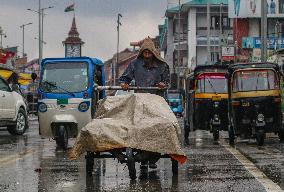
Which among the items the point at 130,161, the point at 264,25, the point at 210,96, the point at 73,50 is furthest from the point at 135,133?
the point at 73,50

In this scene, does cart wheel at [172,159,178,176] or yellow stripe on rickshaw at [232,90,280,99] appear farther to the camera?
yellow stripe on rickshaw at [232,90,280,99]

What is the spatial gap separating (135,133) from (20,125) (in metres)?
14.5

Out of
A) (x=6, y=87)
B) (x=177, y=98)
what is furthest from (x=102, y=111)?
(x=177, y=98)

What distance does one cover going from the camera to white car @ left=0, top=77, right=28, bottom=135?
23.4 m

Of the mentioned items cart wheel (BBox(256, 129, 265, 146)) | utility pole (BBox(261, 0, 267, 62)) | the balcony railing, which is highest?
the balcony railing

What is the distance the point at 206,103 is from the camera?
21750mm

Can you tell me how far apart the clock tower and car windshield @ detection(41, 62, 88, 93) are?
9047cm

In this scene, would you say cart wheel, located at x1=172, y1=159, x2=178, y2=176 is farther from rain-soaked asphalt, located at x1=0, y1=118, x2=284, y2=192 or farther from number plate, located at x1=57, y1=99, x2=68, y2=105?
number plate, located at x1=57, y1=99, x2=68, y2=105

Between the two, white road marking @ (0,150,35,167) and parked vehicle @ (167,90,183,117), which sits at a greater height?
parked vehicle @ (167,90,183,117)

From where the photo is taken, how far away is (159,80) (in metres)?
13.4

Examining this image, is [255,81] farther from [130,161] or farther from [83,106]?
[130,161]

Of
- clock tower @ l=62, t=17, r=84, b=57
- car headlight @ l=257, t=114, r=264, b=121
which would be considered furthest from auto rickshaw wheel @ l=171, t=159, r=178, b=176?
clock tower @ l=62, t=17, r=84, b=57


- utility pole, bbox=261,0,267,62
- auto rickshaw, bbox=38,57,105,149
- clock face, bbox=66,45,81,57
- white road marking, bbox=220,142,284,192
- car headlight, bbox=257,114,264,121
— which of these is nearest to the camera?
white road marking, bbox=220,142,284,192

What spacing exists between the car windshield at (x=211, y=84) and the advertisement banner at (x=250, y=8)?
50.1 meters
